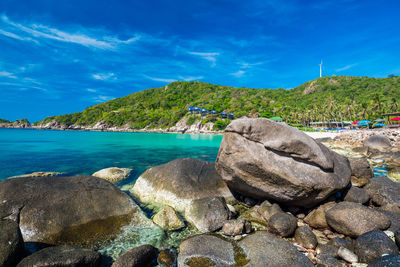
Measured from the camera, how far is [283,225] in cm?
546

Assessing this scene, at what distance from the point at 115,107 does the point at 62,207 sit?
488 ft

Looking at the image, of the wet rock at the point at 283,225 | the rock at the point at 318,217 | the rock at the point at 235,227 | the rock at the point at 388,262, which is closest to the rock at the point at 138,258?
the rock at the point at 235,227

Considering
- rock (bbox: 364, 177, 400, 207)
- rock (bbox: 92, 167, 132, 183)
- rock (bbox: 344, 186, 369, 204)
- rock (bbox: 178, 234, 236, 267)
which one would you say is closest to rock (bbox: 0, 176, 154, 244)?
rock (bbox: 178, 234, 236, 267)

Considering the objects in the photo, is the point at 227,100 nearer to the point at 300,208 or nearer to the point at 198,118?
the point at 198,118

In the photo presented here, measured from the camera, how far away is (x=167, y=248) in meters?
5.10

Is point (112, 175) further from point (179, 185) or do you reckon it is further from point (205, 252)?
point (205, 252)

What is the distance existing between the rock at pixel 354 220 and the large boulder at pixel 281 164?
693 millimetres

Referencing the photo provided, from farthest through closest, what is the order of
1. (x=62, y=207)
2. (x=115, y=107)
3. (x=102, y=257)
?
(x=115, y=107), (x=62, y=207), (x=102, y=257)

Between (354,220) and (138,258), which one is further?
(354,220)

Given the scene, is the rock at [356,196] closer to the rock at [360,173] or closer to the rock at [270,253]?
the rock at [360,173]

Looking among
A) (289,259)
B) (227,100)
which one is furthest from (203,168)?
(227,100)

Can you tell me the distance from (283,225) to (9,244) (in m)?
6.26

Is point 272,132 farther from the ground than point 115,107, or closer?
closer

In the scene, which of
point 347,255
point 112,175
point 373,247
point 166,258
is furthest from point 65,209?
point 373,247
